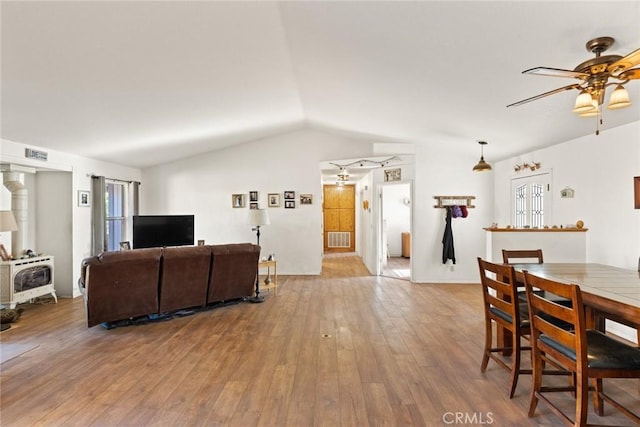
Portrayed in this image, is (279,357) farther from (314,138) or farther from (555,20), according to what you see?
(314,138)

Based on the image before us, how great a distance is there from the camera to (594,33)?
2.29 metres

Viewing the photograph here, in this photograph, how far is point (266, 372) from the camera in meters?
2.88

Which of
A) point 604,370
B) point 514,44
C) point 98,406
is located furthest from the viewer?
point 514,44

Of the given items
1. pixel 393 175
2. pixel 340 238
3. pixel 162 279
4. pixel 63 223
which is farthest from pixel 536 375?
pixel 340 238

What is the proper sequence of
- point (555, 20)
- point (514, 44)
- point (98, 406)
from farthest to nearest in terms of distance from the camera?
point (514, 44), point (98, 406), point (555, 20)

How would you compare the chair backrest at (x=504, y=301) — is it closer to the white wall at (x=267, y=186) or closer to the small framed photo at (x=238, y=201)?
the white wall at (x=267, y=186)

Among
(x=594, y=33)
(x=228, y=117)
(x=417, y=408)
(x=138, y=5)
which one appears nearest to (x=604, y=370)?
(x=417, y=408)

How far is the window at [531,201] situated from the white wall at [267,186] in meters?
3.03

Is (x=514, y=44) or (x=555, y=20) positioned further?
(x=514, y=44)

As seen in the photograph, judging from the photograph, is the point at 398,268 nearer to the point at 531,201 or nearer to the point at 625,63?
the point at 531,201

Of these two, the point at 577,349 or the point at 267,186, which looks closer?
the point at 577,349

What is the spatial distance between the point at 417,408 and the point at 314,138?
19.6ft

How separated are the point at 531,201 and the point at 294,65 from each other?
427 centimetres

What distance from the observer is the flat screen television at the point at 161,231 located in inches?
239
